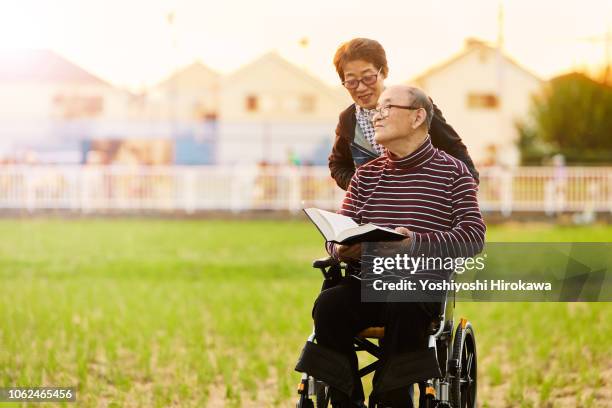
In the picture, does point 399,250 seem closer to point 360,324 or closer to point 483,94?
point 360,324

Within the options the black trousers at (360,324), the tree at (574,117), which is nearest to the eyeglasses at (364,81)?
the black trousers at (360,324)

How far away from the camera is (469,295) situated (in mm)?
4648

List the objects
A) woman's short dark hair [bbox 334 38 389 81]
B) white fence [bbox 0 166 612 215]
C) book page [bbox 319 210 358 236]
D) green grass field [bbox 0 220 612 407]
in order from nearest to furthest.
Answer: book page [bbox 319 210 358 236] < woman's short dark hair [bbox 334 38 389 81] < green grass field [bbox 0 220 612 407] < white fence [bbox 0 166 612 215]

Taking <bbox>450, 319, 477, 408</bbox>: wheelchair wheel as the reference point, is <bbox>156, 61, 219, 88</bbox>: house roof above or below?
above

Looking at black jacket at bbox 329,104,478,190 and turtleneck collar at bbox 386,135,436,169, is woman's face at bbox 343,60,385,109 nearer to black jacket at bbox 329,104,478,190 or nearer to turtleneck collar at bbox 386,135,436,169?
black jacket at bbox 329,104,478,190

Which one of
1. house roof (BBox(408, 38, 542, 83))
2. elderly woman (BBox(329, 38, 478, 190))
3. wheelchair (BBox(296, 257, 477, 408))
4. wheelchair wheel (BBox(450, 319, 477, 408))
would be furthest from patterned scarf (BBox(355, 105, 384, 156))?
house roof (BBox(408, 38, 542, 83))

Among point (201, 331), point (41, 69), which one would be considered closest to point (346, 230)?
point (201, 331)

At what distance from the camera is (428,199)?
420 centimetres

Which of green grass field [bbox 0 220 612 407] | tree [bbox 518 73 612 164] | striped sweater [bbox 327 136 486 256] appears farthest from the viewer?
tree [bbox 518 73 612 164]

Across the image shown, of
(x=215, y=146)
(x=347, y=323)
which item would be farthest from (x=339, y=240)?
(x=215, y=146)

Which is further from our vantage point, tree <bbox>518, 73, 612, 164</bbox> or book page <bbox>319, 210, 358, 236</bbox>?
tree <bbox>518, 73, 612, 164</bbox>

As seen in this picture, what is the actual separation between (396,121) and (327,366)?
2.92 ft

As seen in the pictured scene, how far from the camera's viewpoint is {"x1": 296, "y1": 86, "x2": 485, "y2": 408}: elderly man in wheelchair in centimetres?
409

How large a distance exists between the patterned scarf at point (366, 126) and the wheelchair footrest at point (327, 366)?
0.94 meters
